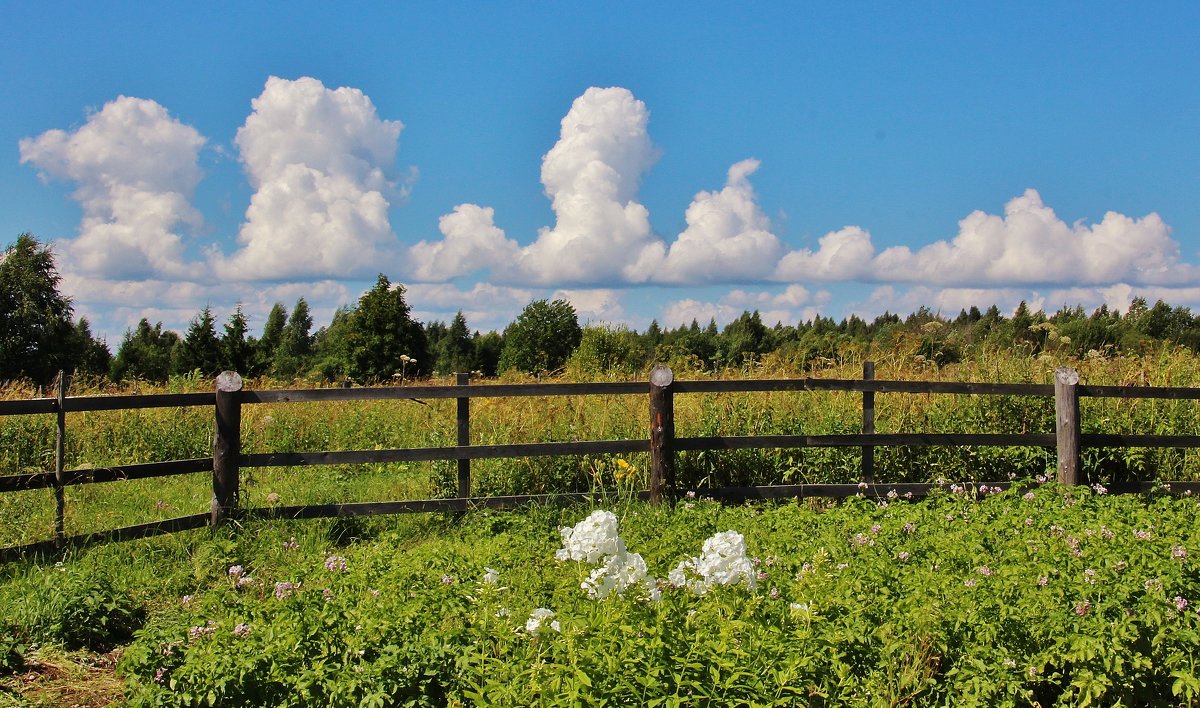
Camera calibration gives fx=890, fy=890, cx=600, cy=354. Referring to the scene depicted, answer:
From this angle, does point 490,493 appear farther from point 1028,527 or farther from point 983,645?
point 983,645

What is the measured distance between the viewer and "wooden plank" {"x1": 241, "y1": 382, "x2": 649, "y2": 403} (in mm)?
7414

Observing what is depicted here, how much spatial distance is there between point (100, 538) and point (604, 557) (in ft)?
16.1

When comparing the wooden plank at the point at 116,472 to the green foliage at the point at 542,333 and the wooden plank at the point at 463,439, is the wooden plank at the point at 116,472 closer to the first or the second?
the wooden plank at the point at 463,439

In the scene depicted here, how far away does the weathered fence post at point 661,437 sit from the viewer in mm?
7801

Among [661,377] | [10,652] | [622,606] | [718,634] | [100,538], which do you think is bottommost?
[10,652]

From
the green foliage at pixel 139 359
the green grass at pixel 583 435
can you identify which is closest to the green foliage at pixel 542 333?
the green foliage at pixel 139 359

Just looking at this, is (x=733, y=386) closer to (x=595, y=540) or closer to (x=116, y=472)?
(x=595, y=540)

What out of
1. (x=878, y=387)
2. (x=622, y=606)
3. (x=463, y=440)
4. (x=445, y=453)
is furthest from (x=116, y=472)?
(x=878, y=387)

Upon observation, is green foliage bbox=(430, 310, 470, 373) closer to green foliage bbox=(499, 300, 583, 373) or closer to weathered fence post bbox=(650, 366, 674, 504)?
green foliage bbox=(499, 300, 583, 373)

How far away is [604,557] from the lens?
12.0ft

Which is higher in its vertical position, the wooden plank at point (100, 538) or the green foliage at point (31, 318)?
the green foliage at point (31, 318)

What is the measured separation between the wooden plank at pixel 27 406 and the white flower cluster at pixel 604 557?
500 cm

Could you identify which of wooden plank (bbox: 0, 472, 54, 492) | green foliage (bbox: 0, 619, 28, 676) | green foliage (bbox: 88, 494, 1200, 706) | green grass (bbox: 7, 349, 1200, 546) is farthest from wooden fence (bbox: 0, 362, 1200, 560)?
green foliage (bbox: 88, 494, 1200, 706)

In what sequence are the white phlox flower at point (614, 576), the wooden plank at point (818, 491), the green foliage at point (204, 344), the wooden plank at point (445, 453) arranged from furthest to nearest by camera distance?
the green foliage at point (204, 344)
the wooden plank at point (818, 491)
the wooden plank at point (445, 453)
the white phlox flower at point (614, 576)
